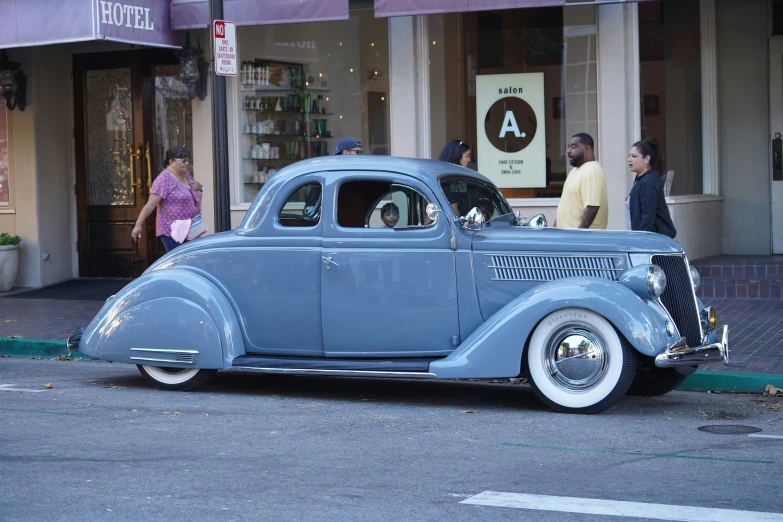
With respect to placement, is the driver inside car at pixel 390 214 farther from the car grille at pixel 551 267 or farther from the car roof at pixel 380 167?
the car grille at pixel 551 267

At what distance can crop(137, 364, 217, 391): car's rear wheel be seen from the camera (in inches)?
320

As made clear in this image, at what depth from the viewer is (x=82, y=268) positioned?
15508 millimetres

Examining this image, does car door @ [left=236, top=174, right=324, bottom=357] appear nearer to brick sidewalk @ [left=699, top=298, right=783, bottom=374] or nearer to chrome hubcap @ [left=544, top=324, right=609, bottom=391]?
chrome hubcap @ [left=544, top=324, right=609, bottom=391]

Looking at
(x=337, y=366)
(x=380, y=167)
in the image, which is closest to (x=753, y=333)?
(x=380, y=167)

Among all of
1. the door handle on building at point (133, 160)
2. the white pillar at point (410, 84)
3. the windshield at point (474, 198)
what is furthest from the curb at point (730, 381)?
the door handle on building at point (133, 160)

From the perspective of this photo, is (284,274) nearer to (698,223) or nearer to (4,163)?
(698,223)

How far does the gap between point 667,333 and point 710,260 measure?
6347 millimetres

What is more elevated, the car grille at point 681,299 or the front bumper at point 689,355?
the car grille at point 681,299

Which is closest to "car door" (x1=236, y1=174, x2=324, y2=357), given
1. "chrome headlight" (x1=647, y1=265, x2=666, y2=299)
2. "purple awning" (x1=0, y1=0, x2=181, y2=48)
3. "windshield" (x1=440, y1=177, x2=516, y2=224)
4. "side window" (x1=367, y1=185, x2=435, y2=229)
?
"side window" (x1=367, y1=185, x2=435, y2=229)

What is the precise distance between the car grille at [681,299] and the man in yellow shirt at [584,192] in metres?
1.76

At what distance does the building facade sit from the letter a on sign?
0.30 meters

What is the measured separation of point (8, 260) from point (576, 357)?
32.1 ft

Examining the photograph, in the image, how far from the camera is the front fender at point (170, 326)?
783 centimetres

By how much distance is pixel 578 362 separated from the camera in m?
7.01
